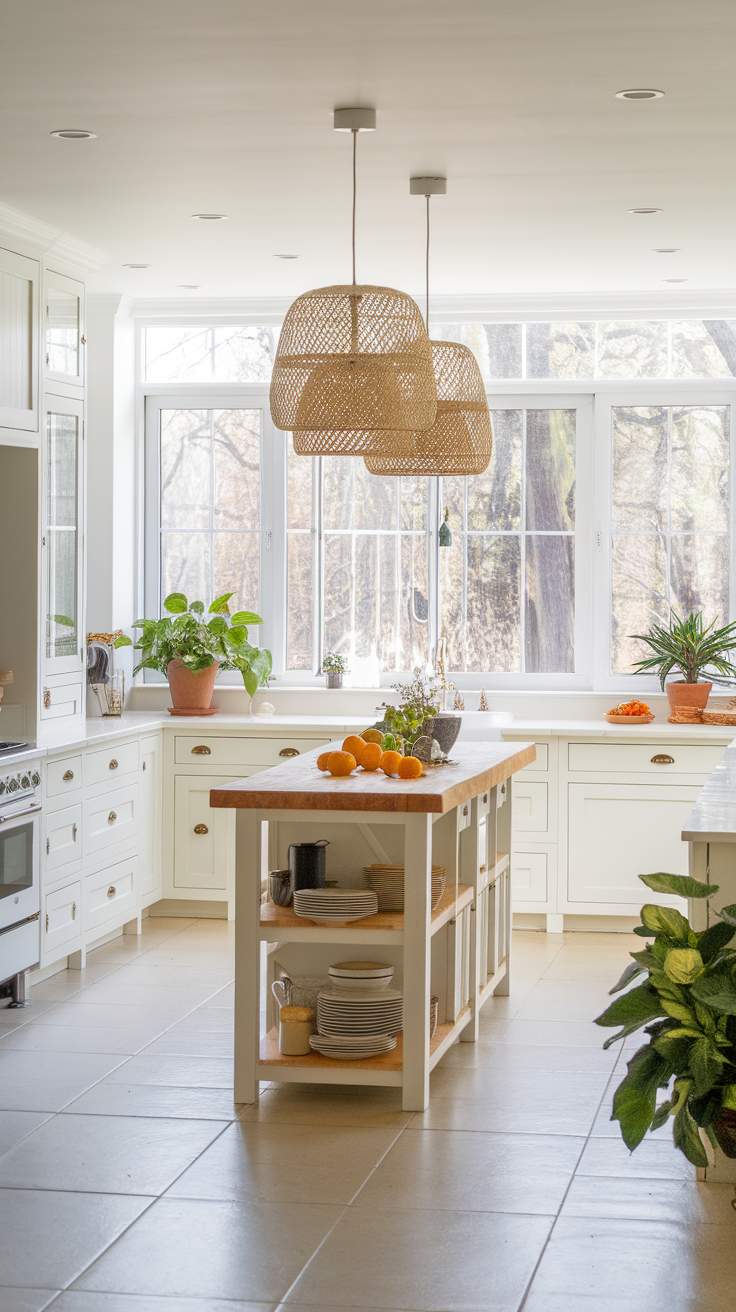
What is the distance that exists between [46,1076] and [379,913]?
1127 millimetres

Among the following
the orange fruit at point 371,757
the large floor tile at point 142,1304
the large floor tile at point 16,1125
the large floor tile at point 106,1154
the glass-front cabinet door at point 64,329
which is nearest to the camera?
the large floor tile at point 142,1304

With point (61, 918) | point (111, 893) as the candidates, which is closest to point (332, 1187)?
point (61, 918)

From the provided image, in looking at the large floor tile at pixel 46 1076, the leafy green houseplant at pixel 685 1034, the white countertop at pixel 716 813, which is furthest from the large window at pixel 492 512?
the leafy green houseplant at pixel 685 1034

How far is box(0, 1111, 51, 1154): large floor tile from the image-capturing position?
3.72 metres

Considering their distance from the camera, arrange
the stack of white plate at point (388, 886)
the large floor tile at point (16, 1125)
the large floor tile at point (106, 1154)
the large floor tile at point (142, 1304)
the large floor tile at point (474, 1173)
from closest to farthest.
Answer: the large floor tile at point (142, 1304)
the large floor tile at point (474, 1173)
the large floor tile at point (106, 1154)
the large floor tile at point (16, 1125)
the stack of white plate at point (388, 886)

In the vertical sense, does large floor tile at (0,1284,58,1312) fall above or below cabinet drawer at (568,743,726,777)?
below

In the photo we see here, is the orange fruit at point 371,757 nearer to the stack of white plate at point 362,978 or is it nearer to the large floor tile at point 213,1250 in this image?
the stack of white plate at point 362,978

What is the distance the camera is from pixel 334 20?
3312mm

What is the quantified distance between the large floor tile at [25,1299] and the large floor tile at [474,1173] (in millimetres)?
776

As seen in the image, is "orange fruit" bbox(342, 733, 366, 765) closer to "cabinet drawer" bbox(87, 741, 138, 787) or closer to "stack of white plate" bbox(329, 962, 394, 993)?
"stack of white plate" bbox(329, 962, 394, 993)

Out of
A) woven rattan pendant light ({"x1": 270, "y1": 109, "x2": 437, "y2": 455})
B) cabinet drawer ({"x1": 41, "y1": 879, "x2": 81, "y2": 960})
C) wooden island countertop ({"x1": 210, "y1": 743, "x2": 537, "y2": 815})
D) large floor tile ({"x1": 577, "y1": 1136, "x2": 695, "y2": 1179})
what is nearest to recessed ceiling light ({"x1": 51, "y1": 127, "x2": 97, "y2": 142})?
woven rattan pendant light ({"x1": 270, "y1": 109, "x2": 437, "y2": 455})

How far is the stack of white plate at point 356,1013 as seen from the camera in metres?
4.06

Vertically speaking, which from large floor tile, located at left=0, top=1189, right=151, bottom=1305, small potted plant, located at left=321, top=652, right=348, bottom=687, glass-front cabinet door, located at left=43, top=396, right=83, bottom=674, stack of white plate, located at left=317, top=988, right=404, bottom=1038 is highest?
glass-front cabinet door, located at left=43, top=396, right=83, bottom=674

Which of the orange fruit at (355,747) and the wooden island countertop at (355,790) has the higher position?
the orange fruit at (355,747)
